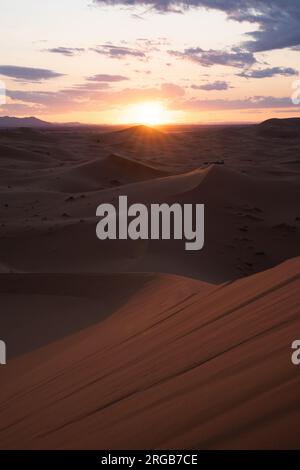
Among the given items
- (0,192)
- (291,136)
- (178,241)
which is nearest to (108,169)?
(0,192)

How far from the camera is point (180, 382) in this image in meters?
2.53

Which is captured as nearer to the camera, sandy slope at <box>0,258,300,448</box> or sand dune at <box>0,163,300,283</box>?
sandy slope at <box>0,258,300,448</box>

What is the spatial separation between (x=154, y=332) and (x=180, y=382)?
1.36 m

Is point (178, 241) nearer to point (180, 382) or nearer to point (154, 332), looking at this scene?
point (154, 332)

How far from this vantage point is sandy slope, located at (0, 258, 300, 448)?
75.3 inches

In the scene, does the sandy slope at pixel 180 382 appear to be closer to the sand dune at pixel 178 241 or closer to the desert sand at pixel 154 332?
the desert sand at pixel 154 332

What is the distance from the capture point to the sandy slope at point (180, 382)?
6.27 ft

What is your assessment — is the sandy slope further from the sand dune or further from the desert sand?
the sand dune

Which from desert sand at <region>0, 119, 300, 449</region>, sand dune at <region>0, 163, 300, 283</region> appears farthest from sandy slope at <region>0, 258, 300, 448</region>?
sand dune at <region>0, 163, 300, 283</region>

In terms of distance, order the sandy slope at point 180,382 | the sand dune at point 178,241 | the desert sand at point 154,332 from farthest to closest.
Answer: the sand dune at point 178,241 < the desert sand at point 154,332 < the sandy slope at point 180,382

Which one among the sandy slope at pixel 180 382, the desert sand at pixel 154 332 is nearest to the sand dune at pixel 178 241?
the desert sand at pixel 154 332

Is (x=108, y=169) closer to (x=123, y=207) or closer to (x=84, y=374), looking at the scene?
(x=123, y=207)

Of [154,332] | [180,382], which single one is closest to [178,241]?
[154,332]

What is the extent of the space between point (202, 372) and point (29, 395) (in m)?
1.50
